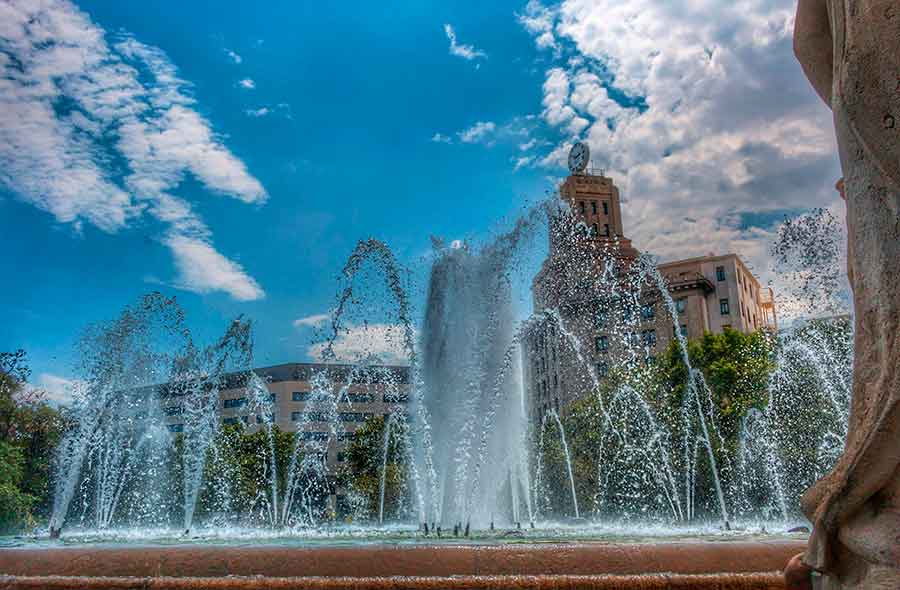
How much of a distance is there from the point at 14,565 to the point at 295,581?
2107 mm

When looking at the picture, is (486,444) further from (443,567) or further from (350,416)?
(350,416)

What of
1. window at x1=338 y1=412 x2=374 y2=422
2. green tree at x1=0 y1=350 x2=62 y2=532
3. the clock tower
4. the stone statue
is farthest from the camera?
window at x1=338 y1=412 x2=374 y2=422

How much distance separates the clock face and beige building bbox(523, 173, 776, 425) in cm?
914

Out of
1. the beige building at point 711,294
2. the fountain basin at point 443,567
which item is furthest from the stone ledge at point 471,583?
the beige building at point 711,294

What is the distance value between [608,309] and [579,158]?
27.8 m

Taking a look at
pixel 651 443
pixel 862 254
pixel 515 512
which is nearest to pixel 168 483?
pixel 651 443

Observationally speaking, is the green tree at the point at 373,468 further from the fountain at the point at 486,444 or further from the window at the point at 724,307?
the window at the point at 724,307

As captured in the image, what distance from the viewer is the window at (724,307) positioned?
2100 inches

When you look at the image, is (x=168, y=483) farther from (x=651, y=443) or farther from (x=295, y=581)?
(x=295, y=581)

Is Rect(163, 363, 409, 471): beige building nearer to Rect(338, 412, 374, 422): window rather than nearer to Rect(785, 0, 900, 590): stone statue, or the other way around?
Rect(338, 412, 374, 422): window

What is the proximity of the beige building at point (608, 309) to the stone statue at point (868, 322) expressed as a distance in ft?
94.2

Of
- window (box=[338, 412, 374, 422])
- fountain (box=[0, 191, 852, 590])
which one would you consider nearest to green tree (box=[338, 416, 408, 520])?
fountain (box=[0, 191, 852, 590])

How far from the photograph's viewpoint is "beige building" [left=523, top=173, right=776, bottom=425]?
39.9 meters

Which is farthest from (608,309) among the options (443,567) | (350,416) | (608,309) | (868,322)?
(868,322)
